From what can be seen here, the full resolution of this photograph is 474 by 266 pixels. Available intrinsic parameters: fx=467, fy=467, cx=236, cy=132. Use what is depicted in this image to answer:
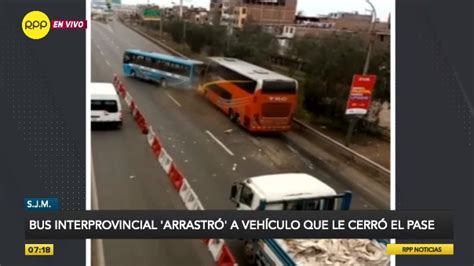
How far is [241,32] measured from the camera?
217 inches

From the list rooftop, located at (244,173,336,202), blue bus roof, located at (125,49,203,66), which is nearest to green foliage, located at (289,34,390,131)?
rooftop, located at (244,173,336,202)

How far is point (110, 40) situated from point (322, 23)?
2239 millimetres

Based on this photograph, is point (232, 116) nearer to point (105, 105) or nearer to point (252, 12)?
point (252, 12)

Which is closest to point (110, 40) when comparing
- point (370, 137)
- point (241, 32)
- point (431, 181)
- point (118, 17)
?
point (118, 17)

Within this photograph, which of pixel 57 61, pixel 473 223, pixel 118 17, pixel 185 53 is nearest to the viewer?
pixel 57 61

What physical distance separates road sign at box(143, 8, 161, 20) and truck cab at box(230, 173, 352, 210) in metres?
2.10

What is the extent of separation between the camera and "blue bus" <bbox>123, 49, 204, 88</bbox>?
567 centimetres

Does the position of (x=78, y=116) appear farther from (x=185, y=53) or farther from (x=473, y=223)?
(x=473, y=223)

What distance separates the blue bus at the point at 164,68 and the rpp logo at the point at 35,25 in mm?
1679

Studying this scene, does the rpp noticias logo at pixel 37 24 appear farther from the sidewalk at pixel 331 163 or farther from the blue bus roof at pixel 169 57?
the sidewalk at pixel 331 163

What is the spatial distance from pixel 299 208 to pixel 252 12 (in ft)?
7.40

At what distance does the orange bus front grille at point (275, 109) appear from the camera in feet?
19.8
